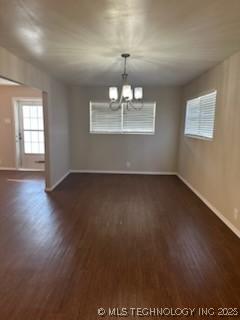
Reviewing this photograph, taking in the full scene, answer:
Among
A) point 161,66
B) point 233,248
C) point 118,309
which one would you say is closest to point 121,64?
point 161,66

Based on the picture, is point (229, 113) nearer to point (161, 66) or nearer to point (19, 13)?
point (161, 66)

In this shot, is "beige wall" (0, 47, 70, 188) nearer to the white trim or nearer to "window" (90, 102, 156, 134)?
the white trim

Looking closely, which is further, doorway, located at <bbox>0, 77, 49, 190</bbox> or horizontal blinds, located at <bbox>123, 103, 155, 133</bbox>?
doorway, located at <bbox>0, 77, 49, 190</bbox>

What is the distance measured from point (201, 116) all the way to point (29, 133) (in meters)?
4.98

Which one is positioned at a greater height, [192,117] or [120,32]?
[120,32]

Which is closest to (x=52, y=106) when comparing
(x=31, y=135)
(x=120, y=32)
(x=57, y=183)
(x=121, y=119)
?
(x=57, y=183)

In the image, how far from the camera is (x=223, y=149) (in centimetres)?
362

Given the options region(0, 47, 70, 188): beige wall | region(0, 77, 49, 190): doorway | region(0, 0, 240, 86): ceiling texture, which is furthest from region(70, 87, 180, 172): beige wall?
region(0, 0, 240, 86): ceiling texture

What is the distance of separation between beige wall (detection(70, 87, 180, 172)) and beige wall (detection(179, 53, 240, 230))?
1.63 meters

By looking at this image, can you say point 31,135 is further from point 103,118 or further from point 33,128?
point 103,118

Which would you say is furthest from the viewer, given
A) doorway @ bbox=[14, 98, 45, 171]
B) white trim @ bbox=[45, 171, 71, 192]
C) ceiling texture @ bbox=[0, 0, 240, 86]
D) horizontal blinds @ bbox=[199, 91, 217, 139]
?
doorway @ bbox=[14, 98, 45, 171]

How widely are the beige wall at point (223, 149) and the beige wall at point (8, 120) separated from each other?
4.84m

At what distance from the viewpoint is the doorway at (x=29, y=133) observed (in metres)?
6.85

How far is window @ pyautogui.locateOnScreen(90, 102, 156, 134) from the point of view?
21.5 feet
